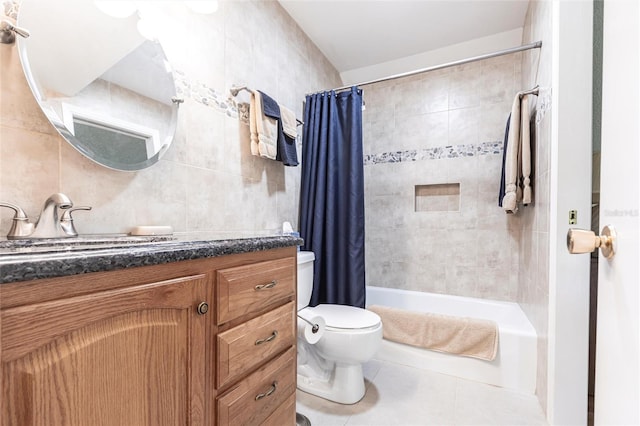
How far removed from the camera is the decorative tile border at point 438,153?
7.76 feet

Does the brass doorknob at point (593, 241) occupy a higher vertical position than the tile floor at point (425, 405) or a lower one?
higher

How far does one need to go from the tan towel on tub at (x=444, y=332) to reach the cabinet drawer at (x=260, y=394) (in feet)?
3.60

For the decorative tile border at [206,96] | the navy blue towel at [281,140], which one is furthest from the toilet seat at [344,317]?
the decorative tile border at [206,96]

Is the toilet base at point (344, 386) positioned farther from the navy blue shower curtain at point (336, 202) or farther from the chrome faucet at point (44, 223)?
the chrome faucet at point (44, 223)

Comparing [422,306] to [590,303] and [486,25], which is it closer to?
[590,303]

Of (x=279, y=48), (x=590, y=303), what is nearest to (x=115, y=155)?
(x=279, y=48)

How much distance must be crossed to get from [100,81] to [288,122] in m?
1.02

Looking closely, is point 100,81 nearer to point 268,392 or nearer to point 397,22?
point 268,392

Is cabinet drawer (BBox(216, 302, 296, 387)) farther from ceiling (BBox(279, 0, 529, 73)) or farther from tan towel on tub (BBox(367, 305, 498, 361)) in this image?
ceiling (BBox(279, 0, 529, 73))

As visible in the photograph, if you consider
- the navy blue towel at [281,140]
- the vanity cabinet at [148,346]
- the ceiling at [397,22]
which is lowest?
the vanity cabinet at [148,346]

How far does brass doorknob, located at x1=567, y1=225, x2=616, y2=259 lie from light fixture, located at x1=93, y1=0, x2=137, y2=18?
1532mm

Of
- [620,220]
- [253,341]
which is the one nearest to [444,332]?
[253,341]

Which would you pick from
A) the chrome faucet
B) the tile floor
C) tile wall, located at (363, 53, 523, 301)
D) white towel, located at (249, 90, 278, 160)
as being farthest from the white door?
tile wall, located at (363, 53, 523, 301)

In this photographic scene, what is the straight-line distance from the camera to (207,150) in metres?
1.40
